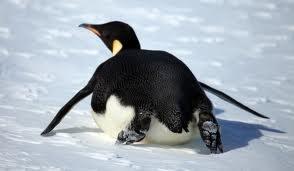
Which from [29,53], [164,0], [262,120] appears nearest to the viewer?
[262,120]

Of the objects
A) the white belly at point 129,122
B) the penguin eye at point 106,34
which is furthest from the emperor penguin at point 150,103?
the penguin eye at point 106,34

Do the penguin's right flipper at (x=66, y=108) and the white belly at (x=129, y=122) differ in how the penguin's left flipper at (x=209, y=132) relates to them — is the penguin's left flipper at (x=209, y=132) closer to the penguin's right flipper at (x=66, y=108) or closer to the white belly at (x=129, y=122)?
the white belly at (x=129, y=122)

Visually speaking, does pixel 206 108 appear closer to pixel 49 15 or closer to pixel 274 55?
pixel 274 55

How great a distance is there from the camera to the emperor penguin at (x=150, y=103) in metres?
3.21

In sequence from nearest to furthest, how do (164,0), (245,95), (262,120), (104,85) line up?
(104,85) < (262,120) < (245,95) < (164,0)

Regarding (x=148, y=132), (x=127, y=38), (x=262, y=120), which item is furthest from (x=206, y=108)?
(x=262, y=120)

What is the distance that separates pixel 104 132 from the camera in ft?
11.9

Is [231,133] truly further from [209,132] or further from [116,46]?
[116,46]

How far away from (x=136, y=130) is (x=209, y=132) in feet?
1.14

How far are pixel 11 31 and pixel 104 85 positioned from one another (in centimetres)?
300

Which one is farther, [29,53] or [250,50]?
[250,50]

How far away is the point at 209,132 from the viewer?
10.5ft

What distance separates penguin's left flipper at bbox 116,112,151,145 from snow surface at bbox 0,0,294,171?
7 cm

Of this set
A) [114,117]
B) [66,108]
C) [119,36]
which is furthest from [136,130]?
[119,36]
